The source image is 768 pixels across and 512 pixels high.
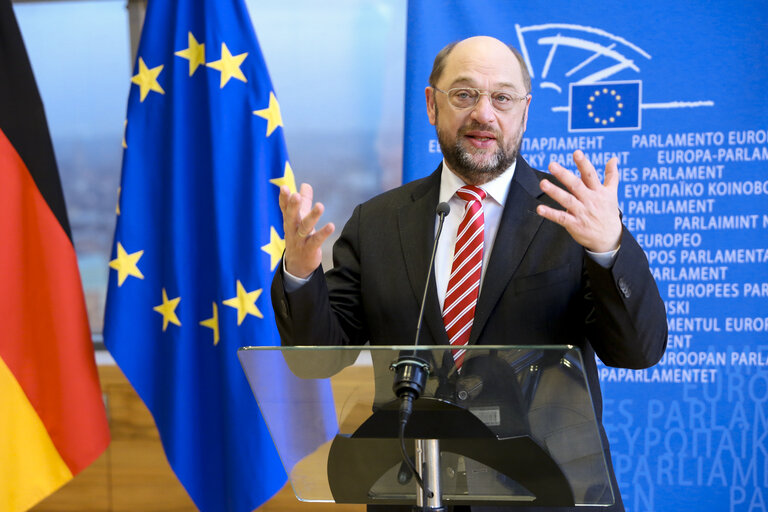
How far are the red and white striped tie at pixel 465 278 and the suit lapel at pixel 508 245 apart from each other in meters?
0.03

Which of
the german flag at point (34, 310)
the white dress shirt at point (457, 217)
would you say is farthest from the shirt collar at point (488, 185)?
the german flag at point (34, 310)

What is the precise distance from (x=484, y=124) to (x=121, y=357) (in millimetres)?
1671

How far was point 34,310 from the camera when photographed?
8.88ft

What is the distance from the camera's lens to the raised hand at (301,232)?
60.2 inches

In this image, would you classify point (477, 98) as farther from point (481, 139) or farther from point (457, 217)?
point (457, 217)

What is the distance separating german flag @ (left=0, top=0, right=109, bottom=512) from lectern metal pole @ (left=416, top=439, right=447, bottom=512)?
1910 mm

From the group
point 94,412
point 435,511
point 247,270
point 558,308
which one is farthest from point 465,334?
point 94,412

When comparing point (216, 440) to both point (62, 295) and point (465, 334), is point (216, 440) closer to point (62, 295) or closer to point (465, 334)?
point (62, 295)

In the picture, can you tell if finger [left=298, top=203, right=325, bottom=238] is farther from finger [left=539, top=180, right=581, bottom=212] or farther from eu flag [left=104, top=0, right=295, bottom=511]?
eu flag [left=104, top=0, right=295, bottom=511]

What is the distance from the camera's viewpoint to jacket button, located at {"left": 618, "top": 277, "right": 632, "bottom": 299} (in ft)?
4.80

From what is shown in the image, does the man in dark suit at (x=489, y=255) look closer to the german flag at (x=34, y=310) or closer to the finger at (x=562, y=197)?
the finger at (x=562, y=197)

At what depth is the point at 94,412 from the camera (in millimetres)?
2795

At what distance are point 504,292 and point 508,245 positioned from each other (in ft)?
0.37

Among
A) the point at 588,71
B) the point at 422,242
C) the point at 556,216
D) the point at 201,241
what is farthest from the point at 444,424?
the point at 588,71
